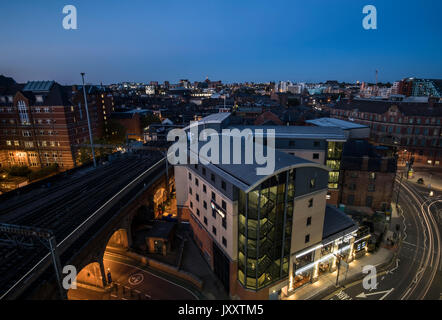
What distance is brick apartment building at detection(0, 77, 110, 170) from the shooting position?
69.0 m

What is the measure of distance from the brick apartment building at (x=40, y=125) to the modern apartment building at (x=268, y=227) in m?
57.0

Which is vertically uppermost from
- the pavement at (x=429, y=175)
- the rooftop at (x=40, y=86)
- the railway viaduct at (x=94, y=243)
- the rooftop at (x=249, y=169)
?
the rooftop at (x=40, y=86)

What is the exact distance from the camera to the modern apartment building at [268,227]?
82.3 feet

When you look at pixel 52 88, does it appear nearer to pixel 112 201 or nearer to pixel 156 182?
pixel 156 182

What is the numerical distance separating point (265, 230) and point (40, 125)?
7457cm

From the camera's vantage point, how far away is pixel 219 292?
29.7 metres

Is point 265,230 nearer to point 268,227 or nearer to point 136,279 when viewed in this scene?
point 268,227

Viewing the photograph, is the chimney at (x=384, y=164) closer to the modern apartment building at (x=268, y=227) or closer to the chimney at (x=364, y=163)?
the chimney at (x=364, y=163)

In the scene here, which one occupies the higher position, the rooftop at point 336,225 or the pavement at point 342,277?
the rooftop at point 336,225

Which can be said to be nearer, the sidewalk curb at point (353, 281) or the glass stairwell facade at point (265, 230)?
the glass stairwell facade at point (265, 230)

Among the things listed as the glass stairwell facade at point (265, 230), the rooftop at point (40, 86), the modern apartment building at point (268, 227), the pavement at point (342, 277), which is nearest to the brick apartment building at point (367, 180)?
the pavement at point (342, 277)

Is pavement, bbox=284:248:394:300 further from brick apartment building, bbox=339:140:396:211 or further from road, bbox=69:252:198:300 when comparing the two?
road, bbox=69:252:198:300

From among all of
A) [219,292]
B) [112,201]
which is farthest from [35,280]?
[219,292]

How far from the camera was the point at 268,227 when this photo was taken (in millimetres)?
Result: 25859
